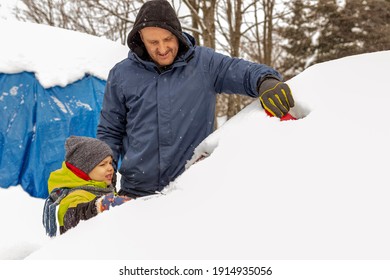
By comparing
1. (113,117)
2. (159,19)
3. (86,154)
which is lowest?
(86,154)

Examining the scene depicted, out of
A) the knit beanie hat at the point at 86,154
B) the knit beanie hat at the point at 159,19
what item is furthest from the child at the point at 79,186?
the knit beanie hat at the point at 159,19

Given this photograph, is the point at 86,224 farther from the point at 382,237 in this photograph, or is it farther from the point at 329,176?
the point at 382,237

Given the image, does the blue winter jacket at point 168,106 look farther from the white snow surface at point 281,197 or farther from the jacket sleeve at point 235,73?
the white snow surface at point 281,197

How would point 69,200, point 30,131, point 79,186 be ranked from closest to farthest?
point 69,200
point 79,186
point 30,131

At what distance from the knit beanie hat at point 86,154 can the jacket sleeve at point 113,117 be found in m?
0.20

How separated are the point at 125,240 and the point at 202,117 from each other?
3.33ft

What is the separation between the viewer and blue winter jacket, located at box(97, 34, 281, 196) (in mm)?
1857

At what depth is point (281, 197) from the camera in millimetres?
994

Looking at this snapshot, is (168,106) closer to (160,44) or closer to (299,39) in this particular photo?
(160,44)

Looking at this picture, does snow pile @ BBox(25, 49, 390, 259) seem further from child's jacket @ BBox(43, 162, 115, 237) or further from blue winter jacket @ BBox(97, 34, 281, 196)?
blue winter jacket @ BBox(97, 34, 281, 196)

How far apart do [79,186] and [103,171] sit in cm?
14

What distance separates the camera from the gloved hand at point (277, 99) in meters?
1.43

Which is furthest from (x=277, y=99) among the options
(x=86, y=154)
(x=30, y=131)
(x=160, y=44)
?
(x=30, y=131)

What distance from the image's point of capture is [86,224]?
1.28m
